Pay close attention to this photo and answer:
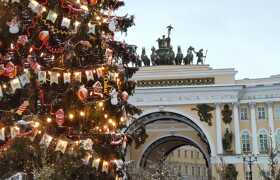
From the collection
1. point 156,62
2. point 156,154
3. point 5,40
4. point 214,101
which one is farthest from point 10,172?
point 156,154

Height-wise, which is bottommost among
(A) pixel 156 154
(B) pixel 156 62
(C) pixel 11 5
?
(A) pixel 156 154

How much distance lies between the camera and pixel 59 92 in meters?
11.4

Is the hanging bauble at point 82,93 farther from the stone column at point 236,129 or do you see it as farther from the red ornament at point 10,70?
the stone column at point 236,129

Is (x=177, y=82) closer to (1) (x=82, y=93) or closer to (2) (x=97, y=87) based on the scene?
(2) (x=97, y=87)

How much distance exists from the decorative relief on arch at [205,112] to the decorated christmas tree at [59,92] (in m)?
24.1

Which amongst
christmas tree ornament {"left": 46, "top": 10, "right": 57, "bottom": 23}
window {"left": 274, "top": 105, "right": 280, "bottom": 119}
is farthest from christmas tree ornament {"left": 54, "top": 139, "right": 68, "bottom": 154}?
window {"left": 274, "top": 105, "right": 280, "bottom": 119}

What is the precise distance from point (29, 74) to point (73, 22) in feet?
6.59

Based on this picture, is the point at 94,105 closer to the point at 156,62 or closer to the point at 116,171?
the point at 116,171

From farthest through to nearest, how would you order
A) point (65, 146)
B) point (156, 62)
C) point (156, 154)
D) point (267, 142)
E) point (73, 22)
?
point (156, 154)
point (156, 62)
point (267, 142)
point (73, 22)
point (65, 146)

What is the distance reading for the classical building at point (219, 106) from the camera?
116ft

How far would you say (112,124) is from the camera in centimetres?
1234

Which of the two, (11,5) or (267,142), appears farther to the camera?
(267,142)

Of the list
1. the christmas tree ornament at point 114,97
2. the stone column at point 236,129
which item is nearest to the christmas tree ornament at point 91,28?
the christmas tree ornament at point 114,97

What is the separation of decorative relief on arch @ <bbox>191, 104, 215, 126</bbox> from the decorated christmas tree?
24117 mm
